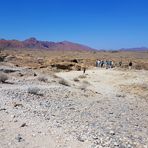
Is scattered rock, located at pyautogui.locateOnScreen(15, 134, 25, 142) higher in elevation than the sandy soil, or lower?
higher

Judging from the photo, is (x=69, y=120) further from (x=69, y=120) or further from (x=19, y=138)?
(x=19, y=138)

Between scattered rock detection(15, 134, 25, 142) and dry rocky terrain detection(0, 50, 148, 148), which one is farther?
dry rocky terrain detection(0, 50, 148, 148)

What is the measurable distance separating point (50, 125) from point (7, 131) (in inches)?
63.8

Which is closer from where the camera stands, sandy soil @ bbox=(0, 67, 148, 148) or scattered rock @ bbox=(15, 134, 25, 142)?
scattered rock @ bbox=(15, 134, 25, 142)

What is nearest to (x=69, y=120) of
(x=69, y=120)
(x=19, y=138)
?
(x=69, y=120)

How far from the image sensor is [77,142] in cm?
Answer: 966

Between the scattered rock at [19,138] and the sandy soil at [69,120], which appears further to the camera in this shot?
the sandy soil at [69,120]

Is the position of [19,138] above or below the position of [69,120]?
above

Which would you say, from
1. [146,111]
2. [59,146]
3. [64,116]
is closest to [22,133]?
[59,146]

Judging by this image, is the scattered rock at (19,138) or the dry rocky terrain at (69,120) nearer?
the scattered rock at (19,138)

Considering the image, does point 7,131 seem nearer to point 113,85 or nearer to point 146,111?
point 146,111

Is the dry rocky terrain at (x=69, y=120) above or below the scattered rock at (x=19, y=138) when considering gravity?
below

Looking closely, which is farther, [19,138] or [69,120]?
[69,120]

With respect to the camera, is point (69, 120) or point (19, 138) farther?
point (69, 120)
